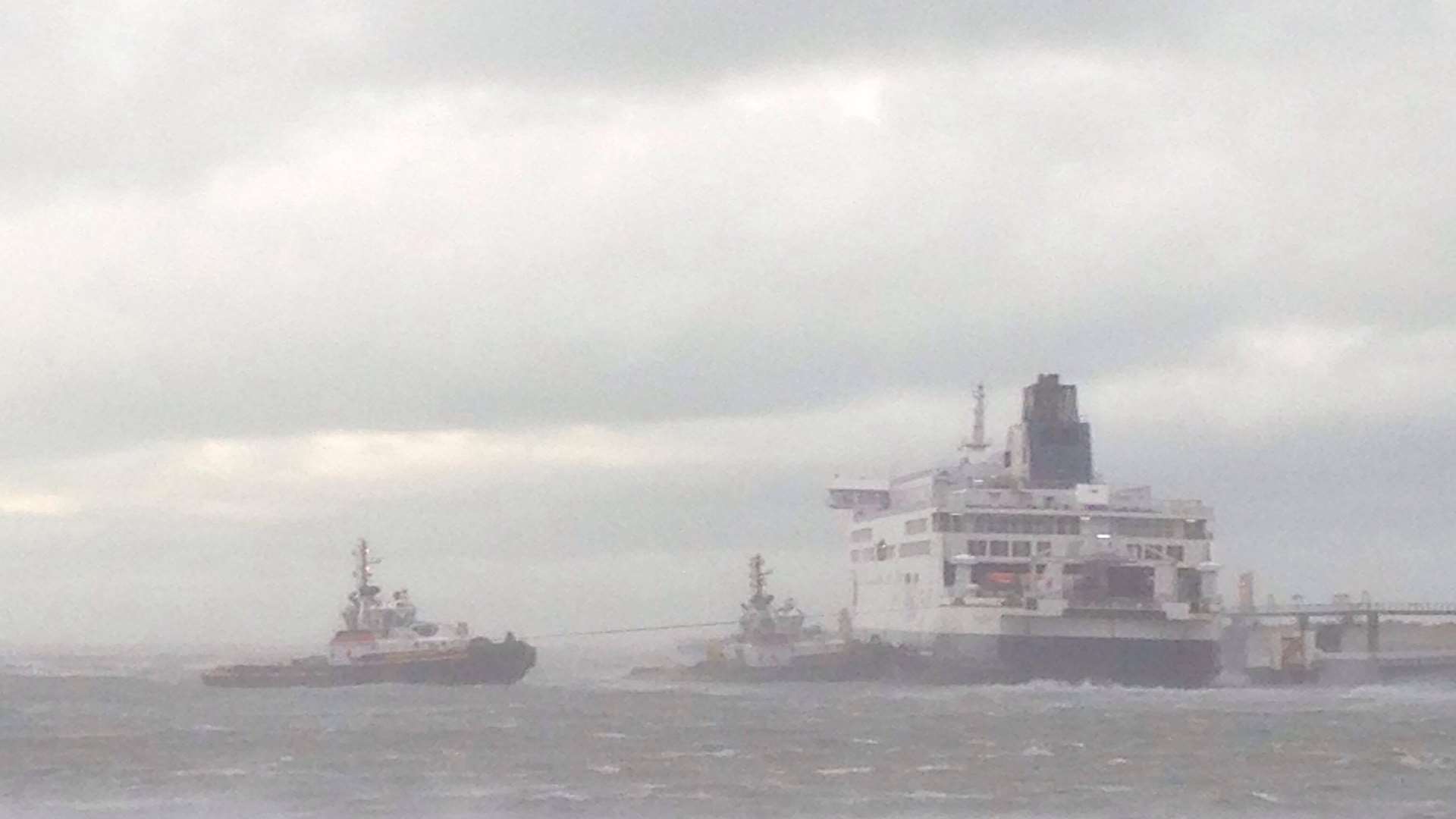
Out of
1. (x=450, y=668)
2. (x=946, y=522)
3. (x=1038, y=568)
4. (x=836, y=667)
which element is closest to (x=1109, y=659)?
(x=1038, y=568)

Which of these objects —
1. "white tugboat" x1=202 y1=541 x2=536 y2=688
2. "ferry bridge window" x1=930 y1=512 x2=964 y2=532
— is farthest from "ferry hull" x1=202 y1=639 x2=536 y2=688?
"ferry bridge window" x1=930 y1=512 x2=964 y2=532

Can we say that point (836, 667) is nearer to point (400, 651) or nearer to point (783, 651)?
point (783, 651)

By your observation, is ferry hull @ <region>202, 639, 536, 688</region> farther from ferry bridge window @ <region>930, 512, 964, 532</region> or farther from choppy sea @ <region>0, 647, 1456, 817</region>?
ferry bridge window @ <region>930, 512, 964, 532</region>

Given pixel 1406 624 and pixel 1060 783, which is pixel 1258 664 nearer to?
pixel 1406 624

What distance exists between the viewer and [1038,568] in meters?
94.1

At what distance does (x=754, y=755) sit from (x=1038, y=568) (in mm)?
37851

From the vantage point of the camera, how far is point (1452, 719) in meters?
75.6

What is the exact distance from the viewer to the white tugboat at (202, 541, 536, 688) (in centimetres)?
9781

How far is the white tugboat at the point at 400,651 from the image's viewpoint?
321 ft

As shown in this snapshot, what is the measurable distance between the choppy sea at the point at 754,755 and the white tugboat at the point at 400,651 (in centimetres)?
413

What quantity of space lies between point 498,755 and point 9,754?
14.6 meters

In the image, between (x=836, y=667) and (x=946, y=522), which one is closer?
(x=946, y=522)

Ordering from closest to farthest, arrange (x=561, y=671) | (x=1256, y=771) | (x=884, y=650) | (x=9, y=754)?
(x=1256, y=771)
(x=9, y=754)
(x=884, y=650)
(x=561, y=671)

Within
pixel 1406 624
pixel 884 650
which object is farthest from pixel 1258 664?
pixel 884 650
